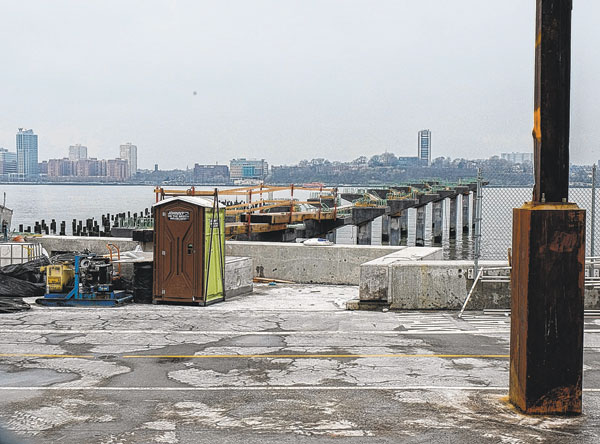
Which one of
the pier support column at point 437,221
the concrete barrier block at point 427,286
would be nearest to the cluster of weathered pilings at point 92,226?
the concrete barrier block at point 427,286

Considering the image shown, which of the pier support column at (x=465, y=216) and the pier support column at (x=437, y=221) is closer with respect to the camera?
the pier support column at (x=437, y=221)

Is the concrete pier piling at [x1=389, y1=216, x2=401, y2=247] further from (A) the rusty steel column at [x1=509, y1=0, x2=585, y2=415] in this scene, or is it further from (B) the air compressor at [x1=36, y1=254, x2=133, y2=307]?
(A) the rusty steel column at [x1=509, y1=0, x2=585, y2=415]

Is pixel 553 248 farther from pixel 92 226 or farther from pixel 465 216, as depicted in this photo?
pixel 465 216

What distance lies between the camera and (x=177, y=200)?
48.1 feet

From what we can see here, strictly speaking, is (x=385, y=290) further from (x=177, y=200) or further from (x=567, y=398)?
(x=567, y=398)

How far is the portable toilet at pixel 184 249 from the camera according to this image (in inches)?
574

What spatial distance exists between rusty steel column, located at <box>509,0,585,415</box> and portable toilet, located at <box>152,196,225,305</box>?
8509 mm

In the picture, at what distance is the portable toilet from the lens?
47.8ft

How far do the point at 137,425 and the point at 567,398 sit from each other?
4.05 metres

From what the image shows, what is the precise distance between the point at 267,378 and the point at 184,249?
6.28m

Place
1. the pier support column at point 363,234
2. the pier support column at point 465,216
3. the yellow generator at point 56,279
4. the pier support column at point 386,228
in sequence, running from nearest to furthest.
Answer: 1. the yellow generator at point 56,279
2. the pier support column at point 363,234
3. the pier support column at point 386,228
4. the pier support column at point 465,216

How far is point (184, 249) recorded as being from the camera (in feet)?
48.0

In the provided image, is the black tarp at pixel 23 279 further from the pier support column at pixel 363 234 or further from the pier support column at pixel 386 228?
the pier support column at pixel 386 228

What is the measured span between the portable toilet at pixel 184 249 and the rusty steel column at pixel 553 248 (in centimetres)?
851
